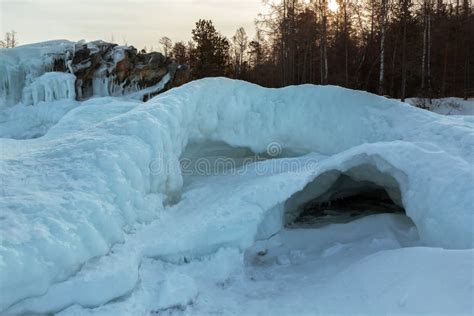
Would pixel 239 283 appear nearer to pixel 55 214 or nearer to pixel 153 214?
pixel 153 214

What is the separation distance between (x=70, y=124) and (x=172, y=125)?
8.26ft

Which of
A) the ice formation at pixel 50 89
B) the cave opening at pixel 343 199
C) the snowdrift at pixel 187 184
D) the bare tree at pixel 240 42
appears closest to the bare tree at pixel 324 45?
the snowdrift at pixel 187 184

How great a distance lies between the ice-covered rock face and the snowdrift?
29.9 feet

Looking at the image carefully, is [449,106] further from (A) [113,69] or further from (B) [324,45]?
(A) [113,69]

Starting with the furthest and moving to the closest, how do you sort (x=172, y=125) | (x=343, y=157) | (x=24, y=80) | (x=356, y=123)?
(x=24, y=80), (x=356, y=123), (x=172, y=125), (x=343, y=157)

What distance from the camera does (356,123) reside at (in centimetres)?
739

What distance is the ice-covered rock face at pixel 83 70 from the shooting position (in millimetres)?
15523

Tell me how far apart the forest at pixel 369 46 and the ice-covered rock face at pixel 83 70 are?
131 inches

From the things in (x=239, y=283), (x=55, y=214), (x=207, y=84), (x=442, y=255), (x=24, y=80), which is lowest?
(x=239, y=283)

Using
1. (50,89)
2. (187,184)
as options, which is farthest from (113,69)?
(187,184)

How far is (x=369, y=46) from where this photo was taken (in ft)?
70.9

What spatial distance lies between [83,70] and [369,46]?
15032mm

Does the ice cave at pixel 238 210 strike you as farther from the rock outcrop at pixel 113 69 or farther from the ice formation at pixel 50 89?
the rock outcrop at pixel 113 69

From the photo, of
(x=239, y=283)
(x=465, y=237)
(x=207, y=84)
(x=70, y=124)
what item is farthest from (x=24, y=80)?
(x=465, y=237)
